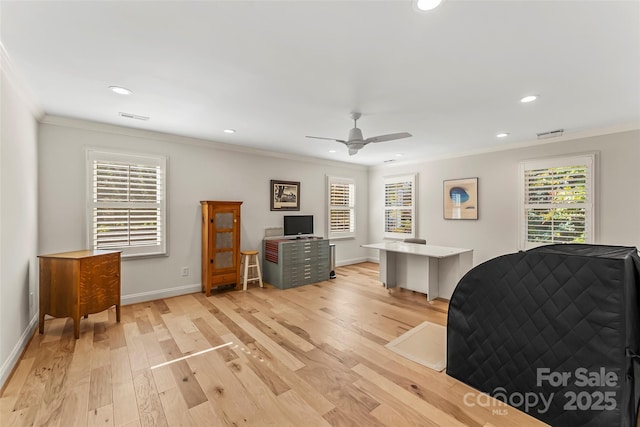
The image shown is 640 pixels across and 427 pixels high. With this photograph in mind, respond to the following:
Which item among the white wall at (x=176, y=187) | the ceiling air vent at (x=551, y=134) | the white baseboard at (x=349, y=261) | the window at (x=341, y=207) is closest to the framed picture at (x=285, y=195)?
the white wall at (x=176, y=187)

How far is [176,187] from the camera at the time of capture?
4336mm

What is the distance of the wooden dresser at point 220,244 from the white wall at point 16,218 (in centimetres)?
193

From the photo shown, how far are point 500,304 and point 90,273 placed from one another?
3975 millimetres

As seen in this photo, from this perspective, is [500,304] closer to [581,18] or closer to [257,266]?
[581,18]

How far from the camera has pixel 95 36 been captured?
1.86 meters

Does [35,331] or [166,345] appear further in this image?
[35,331]

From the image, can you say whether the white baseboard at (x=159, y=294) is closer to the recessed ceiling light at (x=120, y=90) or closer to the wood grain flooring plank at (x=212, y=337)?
the wood grain flooring plank at (x=212, y=337)

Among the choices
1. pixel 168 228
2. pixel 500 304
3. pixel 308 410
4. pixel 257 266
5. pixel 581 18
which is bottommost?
pixel 308 410

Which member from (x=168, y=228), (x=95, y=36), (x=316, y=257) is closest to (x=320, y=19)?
(x=95, y=36)

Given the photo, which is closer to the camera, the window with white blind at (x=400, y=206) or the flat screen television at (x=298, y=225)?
the flat screen television at (x=298, y=225)

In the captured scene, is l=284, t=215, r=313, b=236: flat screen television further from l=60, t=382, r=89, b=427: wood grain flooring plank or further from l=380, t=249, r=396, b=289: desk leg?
l=60, t=382, r=89, b=427: wood grain flooring plank

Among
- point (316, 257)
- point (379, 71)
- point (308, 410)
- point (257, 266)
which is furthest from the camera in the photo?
point (316, 257)

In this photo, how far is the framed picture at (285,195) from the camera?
5445 mm

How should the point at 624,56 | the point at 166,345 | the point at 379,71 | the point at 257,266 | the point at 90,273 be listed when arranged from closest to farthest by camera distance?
the point at 624,56
the point at 379,71
the point at 166,345
the point at 90,273
the point at 257,266
